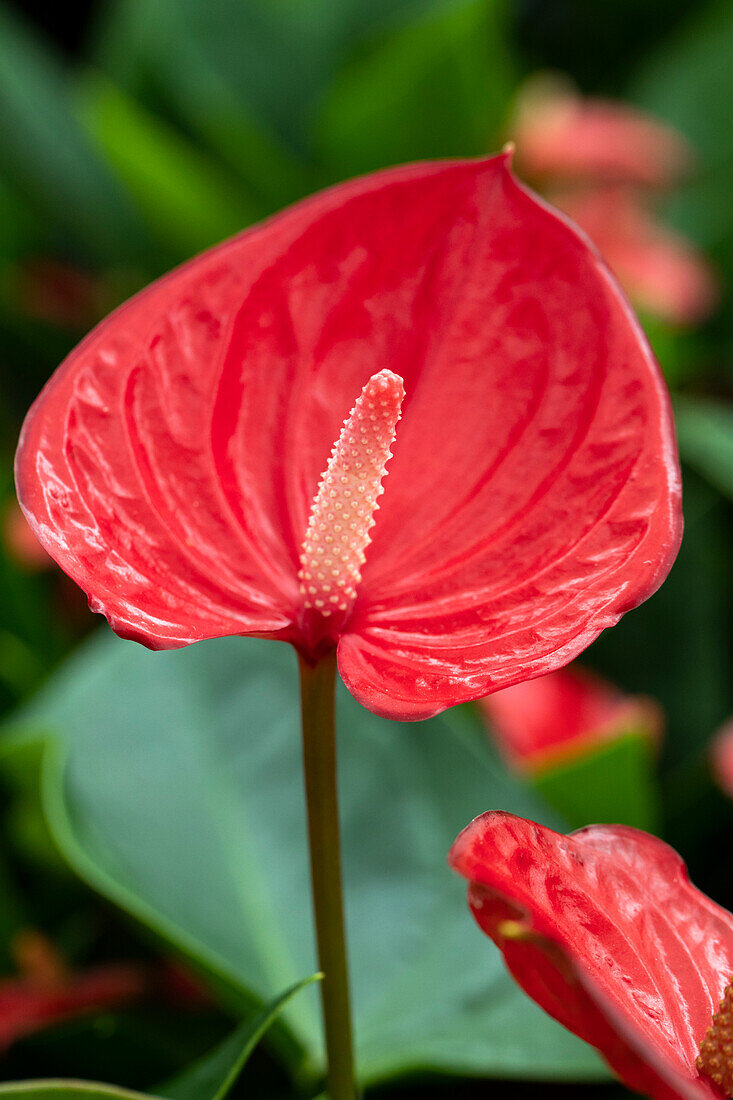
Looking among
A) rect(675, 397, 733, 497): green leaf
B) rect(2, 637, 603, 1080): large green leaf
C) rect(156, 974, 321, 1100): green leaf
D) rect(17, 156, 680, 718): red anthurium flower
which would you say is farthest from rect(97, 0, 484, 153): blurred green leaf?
rect(156, 974, 321, 1100): green leaf

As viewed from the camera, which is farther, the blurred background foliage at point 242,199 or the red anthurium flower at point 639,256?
the red anthurium flower at point 639,256

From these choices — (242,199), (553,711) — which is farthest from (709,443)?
(242,199)

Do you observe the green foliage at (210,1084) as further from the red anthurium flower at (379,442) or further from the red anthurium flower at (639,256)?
the red anthurium flower at (639,256)

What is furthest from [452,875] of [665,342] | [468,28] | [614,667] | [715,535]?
[468,28]

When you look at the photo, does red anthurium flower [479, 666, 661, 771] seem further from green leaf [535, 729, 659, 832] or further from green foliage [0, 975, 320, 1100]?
green foliage [0, 975, 320, 1100]

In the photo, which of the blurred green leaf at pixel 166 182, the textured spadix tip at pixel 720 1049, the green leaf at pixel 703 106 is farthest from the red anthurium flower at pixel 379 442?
the green leaf at pixel 703 106

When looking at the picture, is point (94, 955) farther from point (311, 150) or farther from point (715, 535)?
point (311, 150)
